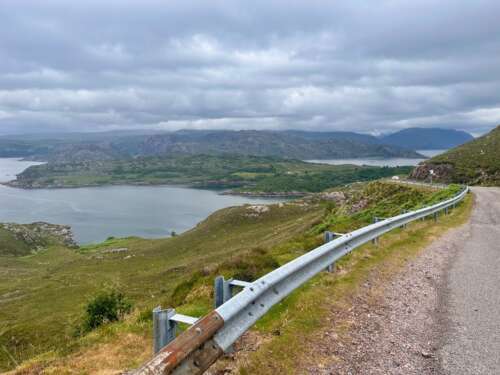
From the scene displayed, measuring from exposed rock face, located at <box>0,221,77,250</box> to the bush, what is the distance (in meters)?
122

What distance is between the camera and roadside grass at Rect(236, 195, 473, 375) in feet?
16.6

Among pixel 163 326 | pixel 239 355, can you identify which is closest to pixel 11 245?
pixel 239 355

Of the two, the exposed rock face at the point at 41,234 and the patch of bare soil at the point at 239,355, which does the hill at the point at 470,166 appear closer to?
the patch of bare soil at the point at 239,355

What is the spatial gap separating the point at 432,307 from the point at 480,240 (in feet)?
31.6

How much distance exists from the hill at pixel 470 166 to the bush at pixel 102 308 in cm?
6809

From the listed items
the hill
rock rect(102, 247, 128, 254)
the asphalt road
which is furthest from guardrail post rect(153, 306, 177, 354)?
rock rect(102, 247, 128, 254)

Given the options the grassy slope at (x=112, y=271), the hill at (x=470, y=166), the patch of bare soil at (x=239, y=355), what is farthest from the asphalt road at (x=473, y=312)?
the hill at (x=470, y=166)

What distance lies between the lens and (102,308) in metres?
12.2

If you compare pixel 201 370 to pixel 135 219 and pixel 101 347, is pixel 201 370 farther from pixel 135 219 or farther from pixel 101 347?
pixel 135 219

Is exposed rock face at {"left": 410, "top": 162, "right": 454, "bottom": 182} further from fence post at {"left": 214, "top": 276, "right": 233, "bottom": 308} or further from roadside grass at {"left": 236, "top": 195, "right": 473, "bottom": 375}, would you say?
fence post at {"left": 214, "top": 276, "right": 233, "bottom": 308}

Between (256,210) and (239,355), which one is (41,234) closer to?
(256,210)

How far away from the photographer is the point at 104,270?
67312mm

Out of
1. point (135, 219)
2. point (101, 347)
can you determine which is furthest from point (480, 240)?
point (135, 219)

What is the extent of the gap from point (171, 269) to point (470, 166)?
211 ft
